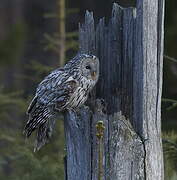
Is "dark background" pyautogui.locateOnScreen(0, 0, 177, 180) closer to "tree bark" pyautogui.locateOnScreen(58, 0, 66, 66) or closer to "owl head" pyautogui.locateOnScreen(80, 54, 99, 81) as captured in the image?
"tree bark" pyautogui.locateOnScreen(58, 0, 66, 66)

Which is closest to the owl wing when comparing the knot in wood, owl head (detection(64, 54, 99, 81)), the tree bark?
owl head (detection(64, 54, 99, 81))

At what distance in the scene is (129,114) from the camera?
594 centimetres

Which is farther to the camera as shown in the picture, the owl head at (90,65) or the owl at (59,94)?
the owl at (59,94)

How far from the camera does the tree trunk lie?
5.61m

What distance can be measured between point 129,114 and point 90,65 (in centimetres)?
83

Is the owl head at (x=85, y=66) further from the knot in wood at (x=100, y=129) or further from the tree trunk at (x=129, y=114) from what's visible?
the knot in wood at (x=100, y=129)

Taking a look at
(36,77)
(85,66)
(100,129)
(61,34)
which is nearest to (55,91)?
A: (85,66)

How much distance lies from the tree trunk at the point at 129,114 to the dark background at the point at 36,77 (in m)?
1.05

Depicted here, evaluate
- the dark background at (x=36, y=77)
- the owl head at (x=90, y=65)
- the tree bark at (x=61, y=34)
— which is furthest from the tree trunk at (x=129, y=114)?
the tree bark at (x=61, y=34)

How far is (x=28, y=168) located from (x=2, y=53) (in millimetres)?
9033

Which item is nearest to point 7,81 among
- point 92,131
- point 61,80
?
point 61,80

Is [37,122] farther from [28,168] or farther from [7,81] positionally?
[7,81]

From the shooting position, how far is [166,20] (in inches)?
558

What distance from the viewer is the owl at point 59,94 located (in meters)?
6.59
